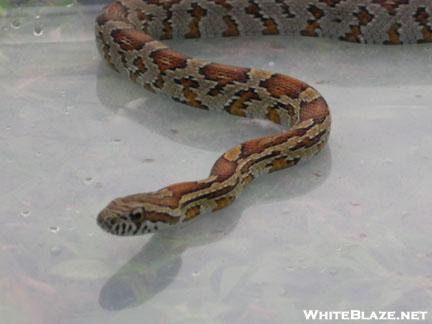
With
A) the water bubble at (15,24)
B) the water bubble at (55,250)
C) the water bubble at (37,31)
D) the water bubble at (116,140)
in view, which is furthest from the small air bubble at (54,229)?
the water bubble at (15,24)

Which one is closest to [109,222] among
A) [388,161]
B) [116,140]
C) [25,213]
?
[25,213]

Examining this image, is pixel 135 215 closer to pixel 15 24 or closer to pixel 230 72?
pixel 230 72

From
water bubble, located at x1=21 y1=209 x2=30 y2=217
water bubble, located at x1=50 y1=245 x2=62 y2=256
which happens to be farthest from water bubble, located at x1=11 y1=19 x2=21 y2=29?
water bubble, located at x1=50 y1=245 x2=62 y2=256

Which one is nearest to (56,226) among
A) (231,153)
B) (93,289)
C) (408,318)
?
(93,289)

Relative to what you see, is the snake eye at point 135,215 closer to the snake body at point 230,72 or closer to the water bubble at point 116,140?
the snake body at point 230,72

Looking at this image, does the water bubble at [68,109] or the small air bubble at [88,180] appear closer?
the small air bubble at [88,180]

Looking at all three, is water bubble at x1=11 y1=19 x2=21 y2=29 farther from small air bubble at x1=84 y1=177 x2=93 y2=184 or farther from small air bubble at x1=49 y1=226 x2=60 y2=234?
small air bubble at x1=49 y1=226 x2=60 y2=234

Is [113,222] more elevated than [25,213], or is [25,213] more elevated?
[113,222]

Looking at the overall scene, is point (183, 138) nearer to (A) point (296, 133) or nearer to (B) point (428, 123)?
(A) point (296, 133)
